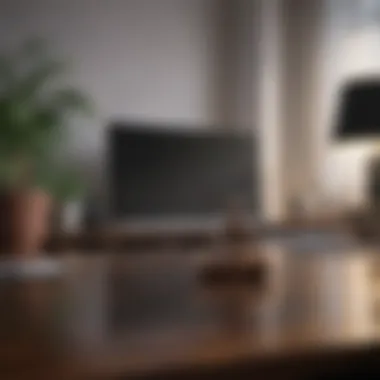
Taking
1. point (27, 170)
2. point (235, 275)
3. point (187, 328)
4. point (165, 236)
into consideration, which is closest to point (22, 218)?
point (27, 170)

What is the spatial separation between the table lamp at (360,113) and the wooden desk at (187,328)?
2.59 metres

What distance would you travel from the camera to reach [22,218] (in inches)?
50.3

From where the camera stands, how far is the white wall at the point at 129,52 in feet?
11.9

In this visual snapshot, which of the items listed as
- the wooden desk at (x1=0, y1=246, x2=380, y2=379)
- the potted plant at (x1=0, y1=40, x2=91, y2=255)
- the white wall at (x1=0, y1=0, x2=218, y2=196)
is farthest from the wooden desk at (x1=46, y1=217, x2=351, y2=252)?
the wooden desk at (x1=0, y1=246, x2=380, y2=379)

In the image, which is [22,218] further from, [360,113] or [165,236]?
[360,113]

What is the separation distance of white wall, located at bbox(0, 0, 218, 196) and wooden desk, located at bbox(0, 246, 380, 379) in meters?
2.62

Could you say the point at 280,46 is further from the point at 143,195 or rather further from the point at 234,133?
the point at 143,195

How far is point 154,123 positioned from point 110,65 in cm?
35

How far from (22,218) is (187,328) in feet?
2.09

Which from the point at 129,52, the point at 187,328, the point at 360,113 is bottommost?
the point at 187,328

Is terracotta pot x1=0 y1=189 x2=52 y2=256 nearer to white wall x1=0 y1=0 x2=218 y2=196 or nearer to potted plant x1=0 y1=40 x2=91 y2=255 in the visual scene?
potted plant x1=0 y1=40 x2=91 y2=255

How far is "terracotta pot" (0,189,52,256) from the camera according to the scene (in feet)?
4.17

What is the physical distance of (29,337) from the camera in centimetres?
66

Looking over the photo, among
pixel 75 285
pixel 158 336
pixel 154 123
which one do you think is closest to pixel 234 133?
pixel 154 123
